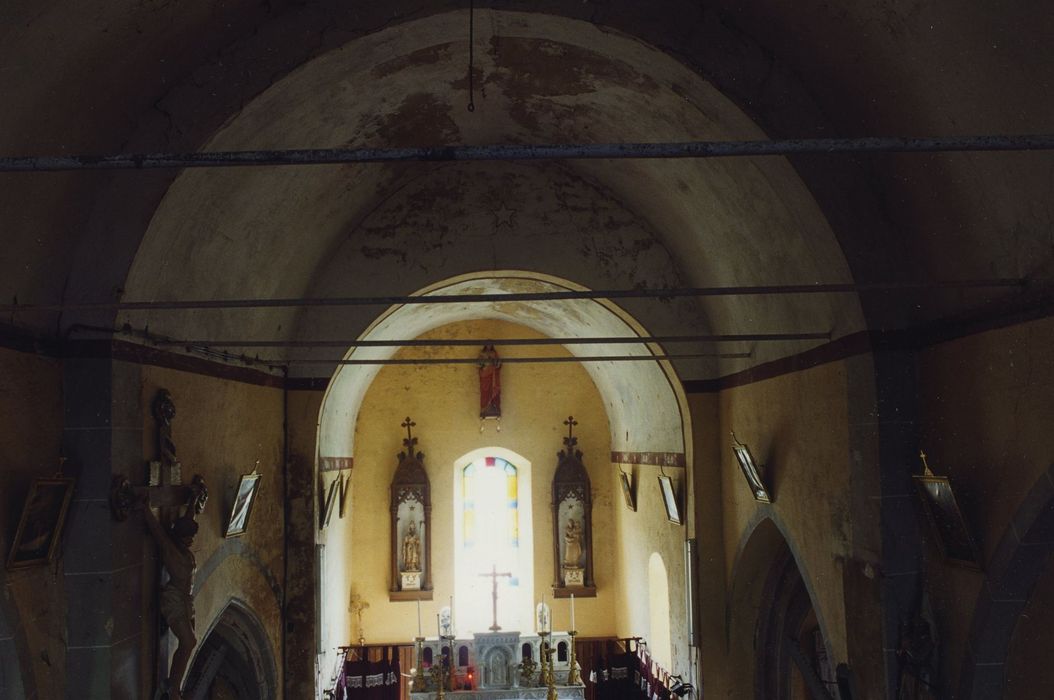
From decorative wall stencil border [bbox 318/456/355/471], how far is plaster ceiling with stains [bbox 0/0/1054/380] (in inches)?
94.6

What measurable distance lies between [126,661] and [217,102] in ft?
11.4

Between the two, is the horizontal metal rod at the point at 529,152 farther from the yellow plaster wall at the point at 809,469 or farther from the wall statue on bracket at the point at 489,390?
the wall statue on bracket at the point at 489,390

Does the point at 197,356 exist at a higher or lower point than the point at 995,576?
higher

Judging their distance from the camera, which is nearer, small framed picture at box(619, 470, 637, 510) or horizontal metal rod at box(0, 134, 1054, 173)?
horizontal metal rod at box(0, 134, 1054, 173)

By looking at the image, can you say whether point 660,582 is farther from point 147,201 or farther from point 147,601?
point 147,201

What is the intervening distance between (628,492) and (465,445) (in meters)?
3.70

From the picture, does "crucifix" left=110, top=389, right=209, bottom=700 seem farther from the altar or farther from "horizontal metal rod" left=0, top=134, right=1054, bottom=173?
the altar

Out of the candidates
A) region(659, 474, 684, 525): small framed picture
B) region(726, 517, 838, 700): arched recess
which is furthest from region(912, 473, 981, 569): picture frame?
region(659, 474, 684, 525): small framed picture

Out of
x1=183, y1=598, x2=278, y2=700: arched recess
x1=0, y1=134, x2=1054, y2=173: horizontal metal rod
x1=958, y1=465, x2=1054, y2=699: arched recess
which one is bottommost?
x1=183, y1=598, x2=278, y2=700: arched recess

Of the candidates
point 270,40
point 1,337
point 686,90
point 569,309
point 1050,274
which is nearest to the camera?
point 1050,274

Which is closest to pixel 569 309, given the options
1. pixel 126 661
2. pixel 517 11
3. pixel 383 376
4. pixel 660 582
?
pixel 660 582

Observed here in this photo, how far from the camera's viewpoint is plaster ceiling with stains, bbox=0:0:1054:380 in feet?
17.1

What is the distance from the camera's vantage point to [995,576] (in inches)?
218

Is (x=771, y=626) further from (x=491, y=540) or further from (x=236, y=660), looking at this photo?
(x=491, y=540)
